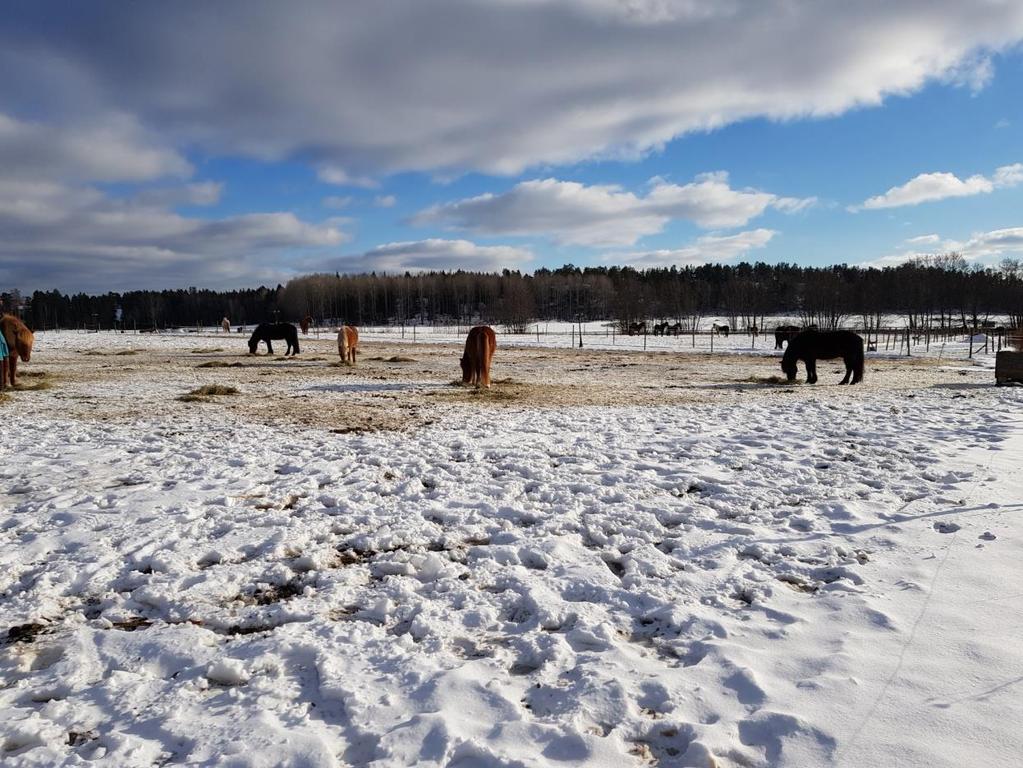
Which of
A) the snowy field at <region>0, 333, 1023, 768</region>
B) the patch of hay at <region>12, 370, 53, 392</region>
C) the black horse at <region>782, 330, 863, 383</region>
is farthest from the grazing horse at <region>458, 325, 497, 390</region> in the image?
the patch of hay at <region>12, 370, 53, 392</region>

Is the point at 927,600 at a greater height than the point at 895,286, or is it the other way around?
the point at 895,286

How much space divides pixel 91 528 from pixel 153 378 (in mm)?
14355

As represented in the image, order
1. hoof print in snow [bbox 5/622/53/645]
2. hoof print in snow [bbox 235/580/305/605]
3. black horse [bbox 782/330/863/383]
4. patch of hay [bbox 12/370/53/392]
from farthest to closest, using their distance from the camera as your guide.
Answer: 1. black horse [bbox 782/330/863/383]
2. patch of hay [bbox 12/370/53/392]
3. hoof print in snow [bbox 235/580/305/605]
4. hoof print in snow [bbox 5/622/53/645]

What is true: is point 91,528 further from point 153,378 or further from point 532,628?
point 153,378

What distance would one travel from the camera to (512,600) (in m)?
3.80

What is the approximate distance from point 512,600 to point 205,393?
1226 cm

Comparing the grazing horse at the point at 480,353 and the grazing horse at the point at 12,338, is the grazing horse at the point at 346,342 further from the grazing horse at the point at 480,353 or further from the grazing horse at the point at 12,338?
the grazing horse at the point at 12,338

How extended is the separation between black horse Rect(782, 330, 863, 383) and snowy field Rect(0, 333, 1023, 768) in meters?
8.32

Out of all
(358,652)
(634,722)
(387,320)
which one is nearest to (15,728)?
(358,652)

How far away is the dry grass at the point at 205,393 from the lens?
41.2 feet

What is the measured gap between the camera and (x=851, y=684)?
291 cm

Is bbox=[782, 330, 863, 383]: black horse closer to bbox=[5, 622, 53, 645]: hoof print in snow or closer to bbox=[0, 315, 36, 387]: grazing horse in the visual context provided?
bbox=[5, 622, 53, 645]: hoof print in snow

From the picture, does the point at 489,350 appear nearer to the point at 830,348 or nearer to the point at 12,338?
the point at 830,348

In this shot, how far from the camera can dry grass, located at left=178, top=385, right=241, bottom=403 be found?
12.5 meters
